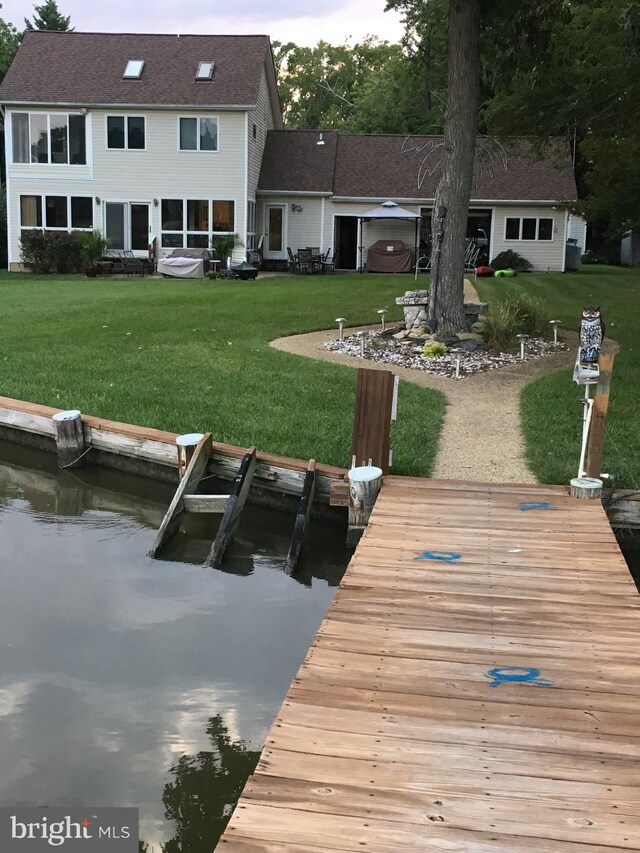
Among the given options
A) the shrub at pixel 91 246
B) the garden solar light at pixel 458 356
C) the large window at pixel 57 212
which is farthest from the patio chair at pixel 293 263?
the garden solar light at pixel 458 356

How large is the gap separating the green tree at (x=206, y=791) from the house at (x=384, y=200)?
24409mm

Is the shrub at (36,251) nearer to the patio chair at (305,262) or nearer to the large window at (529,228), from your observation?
the patio chair at (305,262)

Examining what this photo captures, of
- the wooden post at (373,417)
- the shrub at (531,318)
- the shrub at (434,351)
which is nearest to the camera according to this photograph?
the wooden post at (373,417)

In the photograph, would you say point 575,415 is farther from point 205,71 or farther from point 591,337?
point 205,71

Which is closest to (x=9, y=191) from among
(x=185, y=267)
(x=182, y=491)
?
(x=185, y=267)

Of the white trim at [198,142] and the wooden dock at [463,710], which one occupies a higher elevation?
the white trim at [198,142]

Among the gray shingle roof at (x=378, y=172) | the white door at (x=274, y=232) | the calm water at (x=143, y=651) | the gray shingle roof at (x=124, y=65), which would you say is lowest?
the calm water at (x=143, y=651)

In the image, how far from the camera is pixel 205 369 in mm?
10727

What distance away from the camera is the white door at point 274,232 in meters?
28.2

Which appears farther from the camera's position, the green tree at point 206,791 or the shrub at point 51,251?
the shrub at point 51,251

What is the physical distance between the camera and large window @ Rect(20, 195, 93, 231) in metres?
26.5

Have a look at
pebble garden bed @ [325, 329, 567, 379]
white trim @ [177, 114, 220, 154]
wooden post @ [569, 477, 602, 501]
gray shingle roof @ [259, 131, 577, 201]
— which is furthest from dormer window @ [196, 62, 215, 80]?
wooden post @ [569, 477, 602, 501]

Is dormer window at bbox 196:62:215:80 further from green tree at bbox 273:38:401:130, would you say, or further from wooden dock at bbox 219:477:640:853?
green tree at bbox 273:38:401:130

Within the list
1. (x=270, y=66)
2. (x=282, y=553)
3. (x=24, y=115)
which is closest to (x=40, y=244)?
(x=24, y=115)
